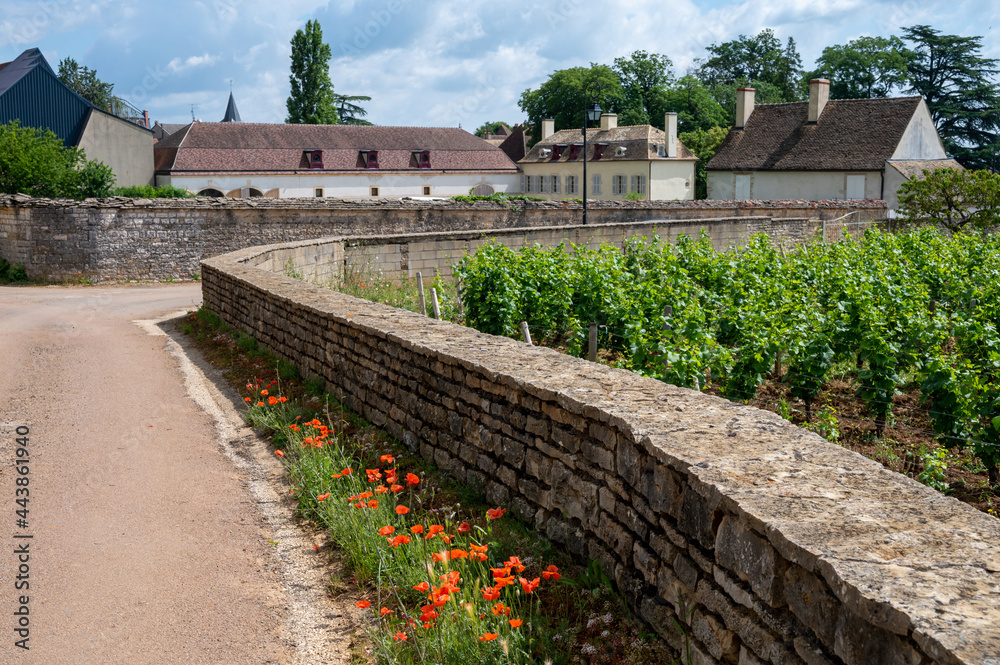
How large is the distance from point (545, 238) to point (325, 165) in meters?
33.8

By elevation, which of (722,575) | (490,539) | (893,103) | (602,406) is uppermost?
(893,103)

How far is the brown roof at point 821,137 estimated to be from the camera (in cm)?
4009

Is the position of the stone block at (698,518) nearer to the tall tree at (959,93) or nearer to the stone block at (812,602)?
the stone block at (812,602)

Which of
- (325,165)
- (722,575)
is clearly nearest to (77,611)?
(722,575)

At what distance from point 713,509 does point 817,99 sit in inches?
1760

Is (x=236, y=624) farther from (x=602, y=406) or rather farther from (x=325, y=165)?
(x=325, y=165)

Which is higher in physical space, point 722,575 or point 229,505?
point 722,575

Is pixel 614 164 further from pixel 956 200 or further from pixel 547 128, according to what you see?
pixel 956 200

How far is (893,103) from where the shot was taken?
136 ft

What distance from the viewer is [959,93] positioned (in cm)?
5775

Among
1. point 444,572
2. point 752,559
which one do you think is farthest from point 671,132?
point 752,559

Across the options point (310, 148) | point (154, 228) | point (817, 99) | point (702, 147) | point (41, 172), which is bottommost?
point (154, 228)

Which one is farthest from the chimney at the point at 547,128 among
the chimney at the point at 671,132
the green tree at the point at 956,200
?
the green tree at the point at 956,200

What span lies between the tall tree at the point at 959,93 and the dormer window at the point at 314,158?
41025mm
